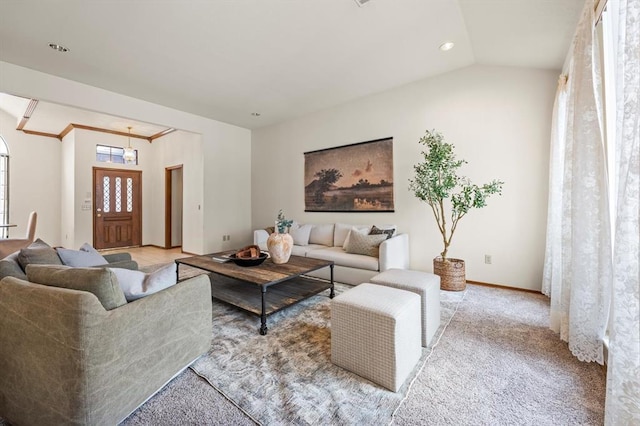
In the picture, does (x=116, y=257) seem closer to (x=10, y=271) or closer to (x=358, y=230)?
(x=10, y=271)

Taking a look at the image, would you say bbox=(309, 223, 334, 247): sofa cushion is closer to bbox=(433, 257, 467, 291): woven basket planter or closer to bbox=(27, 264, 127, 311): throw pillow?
bbox=(433, 257, 467, 291): woven basket planter

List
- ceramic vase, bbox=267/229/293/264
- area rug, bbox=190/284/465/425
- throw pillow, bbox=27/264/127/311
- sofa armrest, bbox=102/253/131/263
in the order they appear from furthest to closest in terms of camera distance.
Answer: ceramic vase, bbox=267/229/293/264, sofa armrest, bbox=102/253/131/263, area rug, bbox=190/284/465/425, throw pillow, bbox=27/264/127/311

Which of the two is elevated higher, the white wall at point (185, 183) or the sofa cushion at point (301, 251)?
the white wall at point (185, 183)

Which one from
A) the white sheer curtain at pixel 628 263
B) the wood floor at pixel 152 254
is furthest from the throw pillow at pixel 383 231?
the wood floor at pixel 152 254

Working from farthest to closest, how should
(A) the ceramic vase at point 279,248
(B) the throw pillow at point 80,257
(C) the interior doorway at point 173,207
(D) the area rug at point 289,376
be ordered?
(C) the interior doorway at point 173,207 → (A) the ceramic vase at point 279,248 → (B) the throw pillow at point 80,257 → (D) the area rug at point 289,376

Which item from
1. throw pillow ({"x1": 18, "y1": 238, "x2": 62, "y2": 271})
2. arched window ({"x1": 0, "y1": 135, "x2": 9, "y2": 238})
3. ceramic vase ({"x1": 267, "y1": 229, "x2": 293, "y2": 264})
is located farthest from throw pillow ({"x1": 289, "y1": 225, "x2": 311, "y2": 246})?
arched window ({"x1": 0, "y1": 135, "x2": 9, "y2": 238})

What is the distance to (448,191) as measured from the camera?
11.5 ft

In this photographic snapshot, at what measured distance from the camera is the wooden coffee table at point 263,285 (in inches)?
89.2

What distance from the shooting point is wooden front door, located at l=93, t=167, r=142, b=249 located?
6.21 m

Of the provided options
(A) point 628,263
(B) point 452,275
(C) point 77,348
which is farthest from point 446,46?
(C) point 77,348

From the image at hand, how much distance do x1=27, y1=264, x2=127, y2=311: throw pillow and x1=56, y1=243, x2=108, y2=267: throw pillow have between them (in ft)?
2.46

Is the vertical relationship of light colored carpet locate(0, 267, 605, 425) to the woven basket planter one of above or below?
below

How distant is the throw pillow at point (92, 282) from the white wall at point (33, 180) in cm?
692

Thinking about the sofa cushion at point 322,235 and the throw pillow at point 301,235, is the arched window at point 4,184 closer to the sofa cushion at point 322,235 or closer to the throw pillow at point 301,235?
the throw pillow at point 301,235
